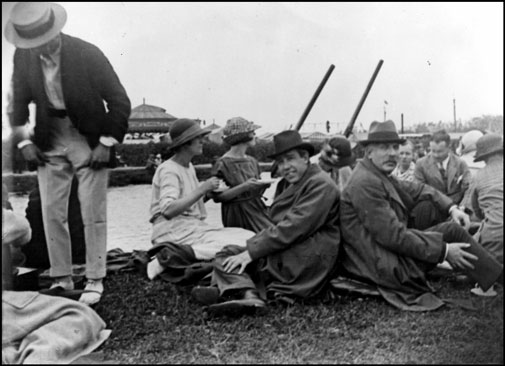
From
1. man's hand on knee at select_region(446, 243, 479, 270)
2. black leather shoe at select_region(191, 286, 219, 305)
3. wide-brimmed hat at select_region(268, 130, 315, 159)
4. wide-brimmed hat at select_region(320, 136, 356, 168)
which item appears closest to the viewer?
man's hand on knee at select_region(446, 243, 479, 270)

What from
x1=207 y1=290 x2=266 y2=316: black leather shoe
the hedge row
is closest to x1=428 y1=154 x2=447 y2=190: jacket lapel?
the hedge row

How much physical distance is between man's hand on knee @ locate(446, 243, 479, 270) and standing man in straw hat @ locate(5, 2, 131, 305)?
2.33m

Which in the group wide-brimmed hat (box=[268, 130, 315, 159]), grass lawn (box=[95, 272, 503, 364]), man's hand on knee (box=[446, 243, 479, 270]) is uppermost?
wide-brimmed hat (box=[268, 130, 315, 159])

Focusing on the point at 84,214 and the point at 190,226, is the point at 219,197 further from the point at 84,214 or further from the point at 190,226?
the point at 84,214

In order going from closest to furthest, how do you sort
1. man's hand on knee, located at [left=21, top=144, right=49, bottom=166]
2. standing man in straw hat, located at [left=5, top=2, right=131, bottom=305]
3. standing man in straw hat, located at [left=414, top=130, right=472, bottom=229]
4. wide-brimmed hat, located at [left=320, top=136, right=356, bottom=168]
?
standing man in straw hat, located at [left=5, top=2, right=131, bottom=305] → man's hand on knee, located at [left=21, top=144, right=49, bottom=166] → standing man in straw hat, located at [left=414, top=130, right=472, bottom=229] → wide-brimmed hat, located at [left=320, top=136, right=356, bottom=168]

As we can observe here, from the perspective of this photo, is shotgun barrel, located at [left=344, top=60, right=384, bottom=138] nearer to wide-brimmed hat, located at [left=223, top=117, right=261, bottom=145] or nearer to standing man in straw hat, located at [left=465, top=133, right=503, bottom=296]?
wide-brimmed hat, located at [left=223, top=117, right=261, bottom=145]

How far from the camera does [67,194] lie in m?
4.47

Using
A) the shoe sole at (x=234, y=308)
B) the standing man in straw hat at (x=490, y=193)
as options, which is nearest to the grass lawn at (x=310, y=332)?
the shoe sole at (x=234, y=308)

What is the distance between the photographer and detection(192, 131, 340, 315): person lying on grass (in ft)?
16.3

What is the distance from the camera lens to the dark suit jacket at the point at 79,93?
13.9 ft

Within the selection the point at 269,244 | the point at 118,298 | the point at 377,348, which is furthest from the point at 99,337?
the point at 377,348

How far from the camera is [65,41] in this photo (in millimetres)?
4270

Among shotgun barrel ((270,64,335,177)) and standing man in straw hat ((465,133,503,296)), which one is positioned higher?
shotgun barrel ((270,64,335,177))

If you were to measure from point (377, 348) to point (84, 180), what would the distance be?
2137 mm
